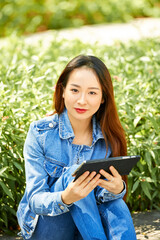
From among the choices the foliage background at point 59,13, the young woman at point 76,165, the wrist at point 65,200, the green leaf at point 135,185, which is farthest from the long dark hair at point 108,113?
the foliage background at point 59,13

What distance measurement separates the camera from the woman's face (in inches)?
92.5

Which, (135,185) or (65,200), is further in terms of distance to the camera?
(135,185)

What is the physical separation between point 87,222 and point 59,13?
332 inches

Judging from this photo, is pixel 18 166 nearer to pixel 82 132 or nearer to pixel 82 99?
pixel 82 132

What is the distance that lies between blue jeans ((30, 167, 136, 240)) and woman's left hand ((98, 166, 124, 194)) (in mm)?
70

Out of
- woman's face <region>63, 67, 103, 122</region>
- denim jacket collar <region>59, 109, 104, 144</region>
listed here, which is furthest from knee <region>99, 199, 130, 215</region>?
woman's face <region>63, 67, 103, 122</region>

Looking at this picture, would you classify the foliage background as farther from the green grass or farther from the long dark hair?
the long dark hair

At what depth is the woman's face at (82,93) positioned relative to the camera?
92.5 inches

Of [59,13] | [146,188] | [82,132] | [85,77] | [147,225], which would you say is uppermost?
[59,13]

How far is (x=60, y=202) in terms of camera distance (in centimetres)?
212

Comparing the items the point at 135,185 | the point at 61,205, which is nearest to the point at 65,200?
the point at 61,205

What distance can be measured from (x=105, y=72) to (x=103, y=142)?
0.41 m

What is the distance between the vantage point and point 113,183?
88.8 inches

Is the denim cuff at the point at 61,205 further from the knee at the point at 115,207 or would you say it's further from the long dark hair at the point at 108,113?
the long dark hair at the point at 108,113
